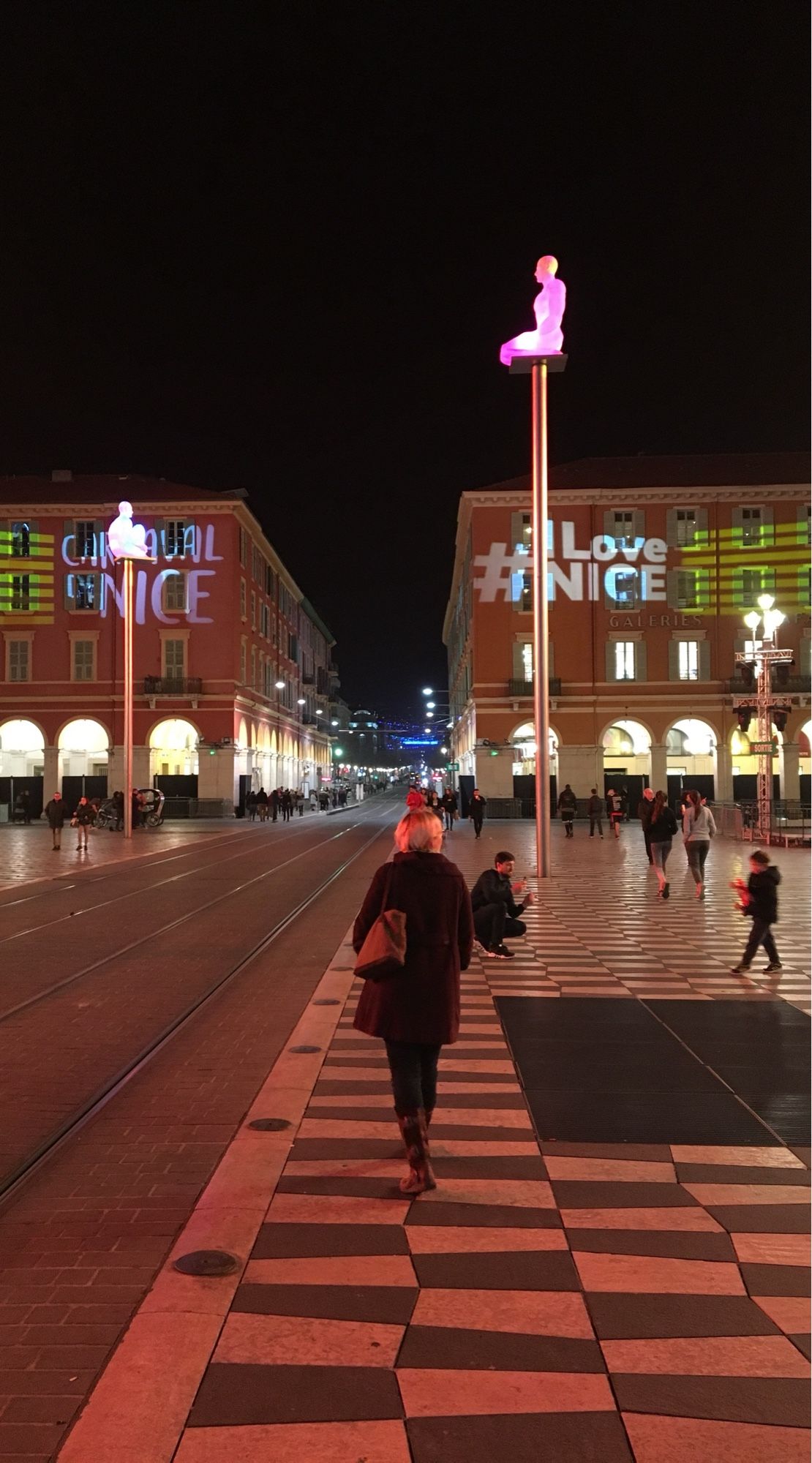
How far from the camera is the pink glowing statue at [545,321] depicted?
61.4ft

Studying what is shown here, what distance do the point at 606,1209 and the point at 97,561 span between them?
52.3 metres

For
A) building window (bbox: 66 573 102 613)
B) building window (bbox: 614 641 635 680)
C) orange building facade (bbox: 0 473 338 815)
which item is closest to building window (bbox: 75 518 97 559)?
orange building facade (bbox: 0 473 338 815)

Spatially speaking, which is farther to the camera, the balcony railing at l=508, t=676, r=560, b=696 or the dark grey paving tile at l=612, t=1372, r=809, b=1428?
the balcony railing at l=508, t=676, r=560, b=696

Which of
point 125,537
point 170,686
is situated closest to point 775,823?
point 125,537

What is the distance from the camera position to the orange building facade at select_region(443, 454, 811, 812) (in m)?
52.0

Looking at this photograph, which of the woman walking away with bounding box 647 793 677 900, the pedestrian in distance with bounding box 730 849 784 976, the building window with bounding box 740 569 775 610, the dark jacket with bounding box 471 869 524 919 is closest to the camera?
the pedestrian in distance with bounding box 730 849 784 976

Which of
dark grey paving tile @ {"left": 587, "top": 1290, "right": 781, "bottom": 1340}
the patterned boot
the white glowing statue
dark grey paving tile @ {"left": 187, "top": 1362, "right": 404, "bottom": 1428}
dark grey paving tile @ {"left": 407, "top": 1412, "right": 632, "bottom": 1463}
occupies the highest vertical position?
the white glowing statue

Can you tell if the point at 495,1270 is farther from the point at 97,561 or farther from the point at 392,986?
the point at 97,561

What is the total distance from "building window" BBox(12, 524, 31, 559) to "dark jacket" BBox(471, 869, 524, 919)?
46969 mm

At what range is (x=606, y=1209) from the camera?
477 cm

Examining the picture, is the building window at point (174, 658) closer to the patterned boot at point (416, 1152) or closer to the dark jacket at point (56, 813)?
the dark jacket at point (56, 813)

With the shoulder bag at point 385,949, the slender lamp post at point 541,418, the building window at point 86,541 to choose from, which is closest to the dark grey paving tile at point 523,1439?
the shoulder bag at point 385,949

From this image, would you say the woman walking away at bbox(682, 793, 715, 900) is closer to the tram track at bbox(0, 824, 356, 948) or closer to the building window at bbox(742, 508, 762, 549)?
the tram track at bbox(0, 824, 356, 948)

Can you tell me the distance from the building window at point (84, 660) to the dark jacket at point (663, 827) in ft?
134
